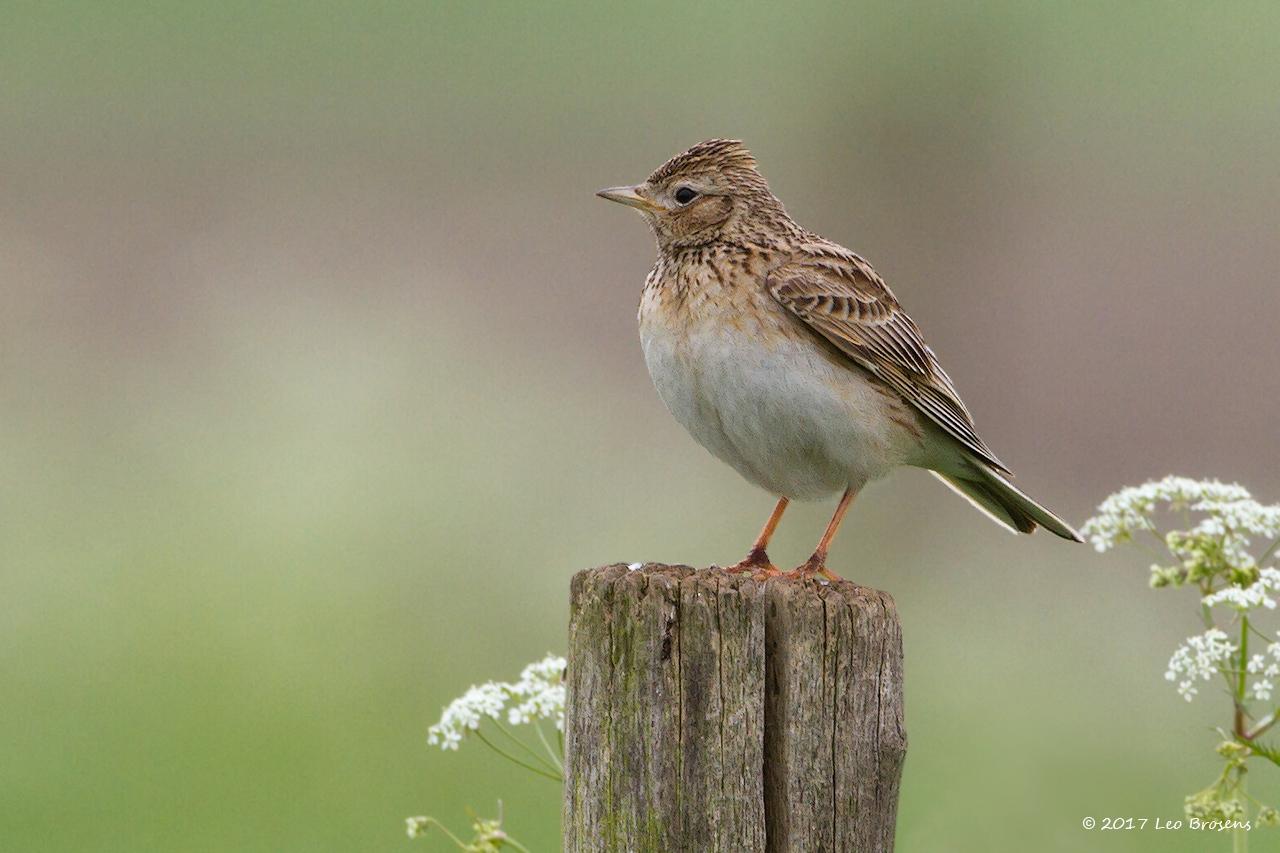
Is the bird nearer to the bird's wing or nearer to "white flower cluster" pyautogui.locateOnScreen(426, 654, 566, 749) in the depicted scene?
the bird's wing

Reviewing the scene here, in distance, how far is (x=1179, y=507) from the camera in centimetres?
565

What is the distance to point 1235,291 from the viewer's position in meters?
15.3

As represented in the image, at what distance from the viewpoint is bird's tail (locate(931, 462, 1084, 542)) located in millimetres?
6738

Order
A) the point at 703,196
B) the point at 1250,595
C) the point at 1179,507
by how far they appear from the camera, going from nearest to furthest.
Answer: the point at 1250,595 < the point at 1179,507 < the point at 703,196

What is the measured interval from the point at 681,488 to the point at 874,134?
9.21 feet

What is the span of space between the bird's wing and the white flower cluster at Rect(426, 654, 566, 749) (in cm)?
161

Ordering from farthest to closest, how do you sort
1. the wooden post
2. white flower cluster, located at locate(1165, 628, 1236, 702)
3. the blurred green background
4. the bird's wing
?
the blurred green background → the bird's wing → white flower cluster, located at locate(1165, 628, 1236, 702) → the wooden post

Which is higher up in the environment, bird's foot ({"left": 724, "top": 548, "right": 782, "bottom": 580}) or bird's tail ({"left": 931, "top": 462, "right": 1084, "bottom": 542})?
bird's tail ({"left": 931, "top": 462, "right": 1084, "bottom": 542})

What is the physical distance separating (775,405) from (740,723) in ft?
6.09

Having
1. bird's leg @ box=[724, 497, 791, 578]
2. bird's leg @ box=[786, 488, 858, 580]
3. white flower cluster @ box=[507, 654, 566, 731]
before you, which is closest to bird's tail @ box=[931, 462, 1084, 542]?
bird's leg @ box=[786, 488, 858, 580]

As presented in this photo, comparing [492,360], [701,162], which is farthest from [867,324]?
[492,360]

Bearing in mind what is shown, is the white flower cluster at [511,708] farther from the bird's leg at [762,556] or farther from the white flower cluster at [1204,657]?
the white flower cluster at [1204,657]

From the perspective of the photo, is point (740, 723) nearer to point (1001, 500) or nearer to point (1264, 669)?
point (1264, 669)

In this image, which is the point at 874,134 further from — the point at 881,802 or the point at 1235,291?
the point at 881,802
